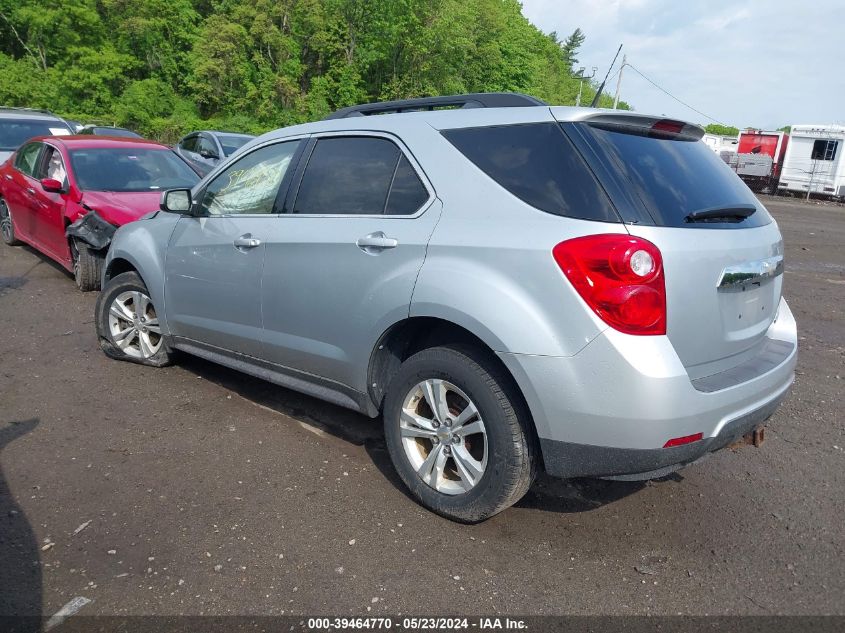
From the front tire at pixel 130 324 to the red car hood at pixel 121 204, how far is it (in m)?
1.63

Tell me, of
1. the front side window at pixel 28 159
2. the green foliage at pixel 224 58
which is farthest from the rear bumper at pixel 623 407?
the green foliage at pixel 224 58

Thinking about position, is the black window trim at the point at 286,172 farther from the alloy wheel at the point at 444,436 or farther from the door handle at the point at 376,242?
the alloy wheel at the point at 444,436

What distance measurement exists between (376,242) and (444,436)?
0.98 m

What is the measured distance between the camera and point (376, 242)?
10.6 ft

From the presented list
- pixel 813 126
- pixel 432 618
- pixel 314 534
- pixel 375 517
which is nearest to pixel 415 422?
pixel 375 517

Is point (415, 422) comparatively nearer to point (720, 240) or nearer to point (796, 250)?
point (720, 240)

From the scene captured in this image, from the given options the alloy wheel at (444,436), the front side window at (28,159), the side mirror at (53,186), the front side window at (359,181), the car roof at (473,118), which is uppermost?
the car roof at (473,118)

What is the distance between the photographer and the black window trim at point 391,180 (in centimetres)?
318

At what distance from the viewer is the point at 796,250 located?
12.8 meters

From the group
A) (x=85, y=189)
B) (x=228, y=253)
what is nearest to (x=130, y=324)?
(x=228, y=253)

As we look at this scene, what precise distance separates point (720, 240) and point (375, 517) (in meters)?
1.99

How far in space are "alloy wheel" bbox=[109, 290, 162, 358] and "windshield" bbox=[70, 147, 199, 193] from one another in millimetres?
2542

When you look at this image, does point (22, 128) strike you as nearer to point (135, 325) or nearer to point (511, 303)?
point (135, 325)

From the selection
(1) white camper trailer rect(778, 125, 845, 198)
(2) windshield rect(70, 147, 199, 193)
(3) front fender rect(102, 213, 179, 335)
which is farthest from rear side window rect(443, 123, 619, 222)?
(1) white camper trailer rect(778, 125, 845, 198)
